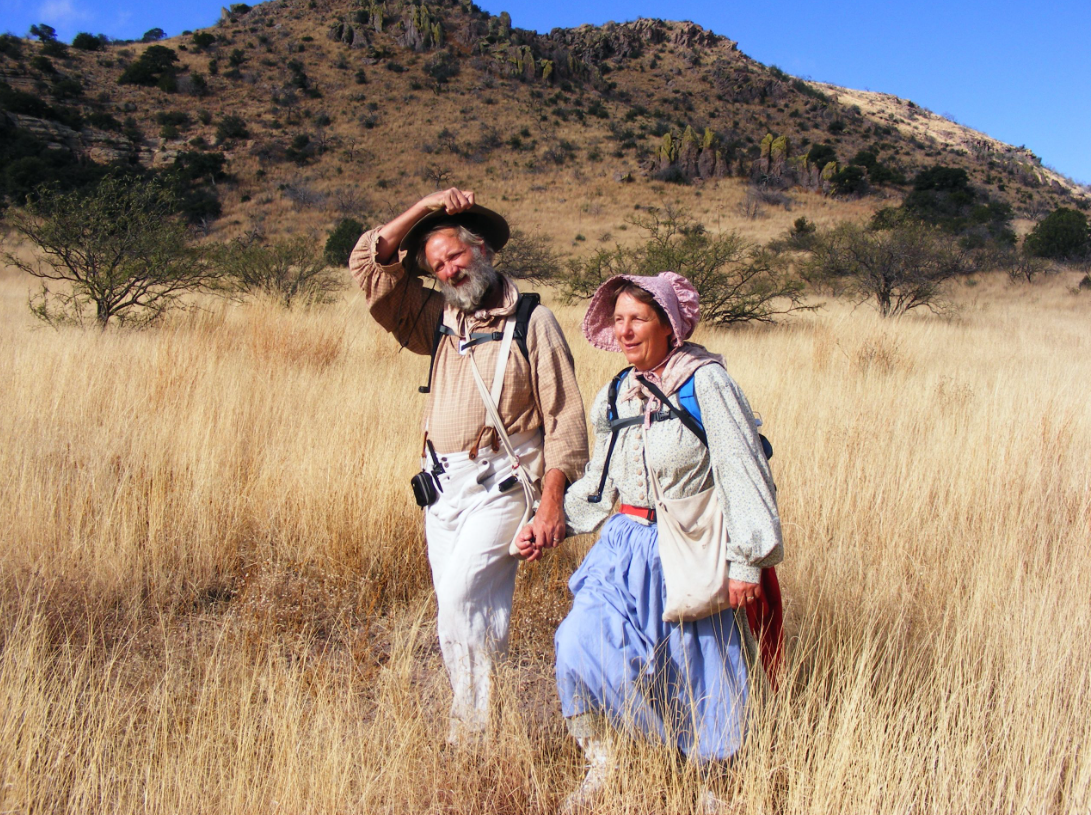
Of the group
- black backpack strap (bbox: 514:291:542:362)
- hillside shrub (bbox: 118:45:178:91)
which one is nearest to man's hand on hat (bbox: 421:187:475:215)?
black backpack strap (bbox: 514:291:542:362)

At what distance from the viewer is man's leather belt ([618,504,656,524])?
1.91 m

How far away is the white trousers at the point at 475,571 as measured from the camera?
2.20 m

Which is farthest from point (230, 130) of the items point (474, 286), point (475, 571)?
point (475, 571)

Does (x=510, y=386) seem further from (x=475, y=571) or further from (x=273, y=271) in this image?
(x=273, y=271)

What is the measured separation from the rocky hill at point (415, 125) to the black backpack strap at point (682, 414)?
3318 cm

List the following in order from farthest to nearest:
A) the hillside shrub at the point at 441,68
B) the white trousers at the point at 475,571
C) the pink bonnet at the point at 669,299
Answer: the hillside shrub at the point at 441,68 → the white trousers at the point at 475,571 → the pink bonnet at the point at 669,299

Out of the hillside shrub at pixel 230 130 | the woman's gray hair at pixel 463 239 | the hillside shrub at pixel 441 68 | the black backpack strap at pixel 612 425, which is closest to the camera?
the black backpack strap at pixel 612 425

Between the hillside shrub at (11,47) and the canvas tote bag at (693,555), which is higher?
the hillside shrub at (11,47)

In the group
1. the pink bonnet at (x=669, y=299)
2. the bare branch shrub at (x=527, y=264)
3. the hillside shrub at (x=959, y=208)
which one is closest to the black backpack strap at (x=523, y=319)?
the pink bonnet at (x=669, y=299)

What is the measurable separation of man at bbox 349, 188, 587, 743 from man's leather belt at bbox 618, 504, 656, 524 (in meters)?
0.26

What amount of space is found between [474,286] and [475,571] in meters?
0.96

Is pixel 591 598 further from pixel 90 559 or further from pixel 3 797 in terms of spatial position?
pixel 90 559

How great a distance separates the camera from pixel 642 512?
1.93 meters

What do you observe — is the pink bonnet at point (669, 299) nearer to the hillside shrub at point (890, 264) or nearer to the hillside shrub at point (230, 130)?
the hillside shrub at point (890, 264)
